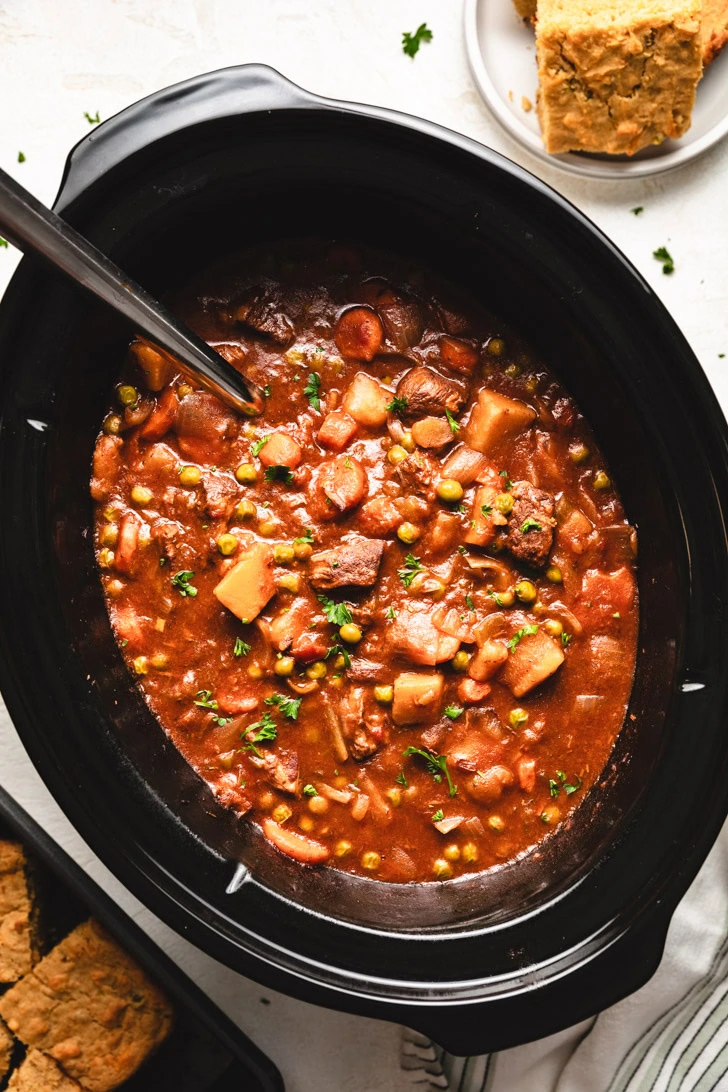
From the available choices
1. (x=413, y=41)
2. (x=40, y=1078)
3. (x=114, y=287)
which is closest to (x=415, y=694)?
(x=114, y=287)

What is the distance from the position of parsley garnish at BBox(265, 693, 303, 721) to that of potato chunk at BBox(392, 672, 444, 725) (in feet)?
1.24

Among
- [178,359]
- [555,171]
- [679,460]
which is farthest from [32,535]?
[555,171]

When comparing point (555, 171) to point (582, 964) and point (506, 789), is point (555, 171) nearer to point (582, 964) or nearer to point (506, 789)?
point (506, 789)

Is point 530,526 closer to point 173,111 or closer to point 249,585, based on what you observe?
point 249,585

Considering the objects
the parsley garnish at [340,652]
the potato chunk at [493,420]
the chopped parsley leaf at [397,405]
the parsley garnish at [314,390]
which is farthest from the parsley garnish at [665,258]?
the parsley garnish at [340,652]

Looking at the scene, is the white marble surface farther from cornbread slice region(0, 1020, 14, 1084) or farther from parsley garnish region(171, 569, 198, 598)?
parsley garnish region(171, 569, 198, 598)

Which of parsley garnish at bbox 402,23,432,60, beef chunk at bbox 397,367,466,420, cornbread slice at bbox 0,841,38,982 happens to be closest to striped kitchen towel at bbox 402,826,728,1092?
cornbread slice at bbox 0,841,38,982

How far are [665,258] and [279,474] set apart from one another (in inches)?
72.3

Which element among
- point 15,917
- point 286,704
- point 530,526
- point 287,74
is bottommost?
point 15,917

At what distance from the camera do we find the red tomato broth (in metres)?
3.68

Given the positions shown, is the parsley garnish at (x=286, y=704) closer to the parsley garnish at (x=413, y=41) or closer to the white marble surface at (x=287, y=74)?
the white marble surface at (x=287, y=74)

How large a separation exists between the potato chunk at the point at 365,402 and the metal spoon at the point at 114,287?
35 centimetres

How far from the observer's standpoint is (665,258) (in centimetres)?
394

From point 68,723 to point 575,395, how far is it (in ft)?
7.40
